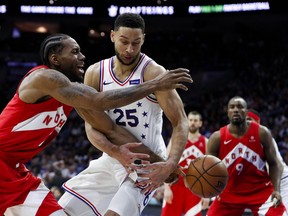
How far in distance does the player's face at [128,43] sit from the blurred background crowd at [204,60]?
30.9ft

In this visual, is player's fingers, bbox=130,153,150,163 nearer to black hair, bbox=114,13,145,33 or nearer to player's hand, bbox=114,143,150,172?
player's hand, bbox=114,143,150,172

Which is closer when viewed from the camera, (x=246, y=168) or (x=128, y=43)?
(x=128, y=43)

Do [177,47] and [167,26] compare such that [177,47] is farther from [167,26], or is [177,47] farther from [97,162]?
[97,162]

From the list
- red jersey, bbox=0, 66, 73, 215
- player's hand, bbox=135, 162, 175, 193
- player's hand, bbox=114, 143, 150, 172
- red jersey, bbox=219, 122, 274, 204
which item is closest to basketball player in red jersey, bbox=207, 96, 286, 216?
red jersey, bbox=219, 122, 274, 204

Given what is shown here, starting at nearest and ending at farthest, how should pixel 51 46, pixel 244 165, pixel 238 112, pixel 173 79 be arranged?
1. pixel 173 79
2. pixel 51 46
3. pixel 244 165
4. pixel 238 112

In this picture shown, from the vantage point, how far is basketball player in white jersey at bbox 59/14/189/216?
12.0 feet

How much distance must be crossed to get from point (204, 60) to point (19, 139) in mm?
16624

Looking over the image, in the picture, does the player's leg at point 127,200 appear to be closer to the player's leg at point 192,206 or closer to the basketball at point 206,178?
the basketball at point 206,178

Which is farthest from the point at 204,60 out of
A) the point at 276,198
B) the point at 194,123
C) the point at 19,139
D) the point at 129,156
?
the point at 19,139

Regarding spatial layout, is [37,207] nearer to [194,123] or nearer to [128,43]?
[128,43]

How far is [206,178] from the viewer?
399cm

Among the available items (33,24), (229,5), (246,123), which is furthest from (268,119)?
(33,24)

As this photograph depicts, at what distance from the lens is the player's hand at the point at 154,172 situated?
3.52 m

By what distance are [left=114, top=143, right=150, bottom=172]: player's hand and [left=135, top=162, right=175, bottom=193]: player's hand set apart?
62mm
